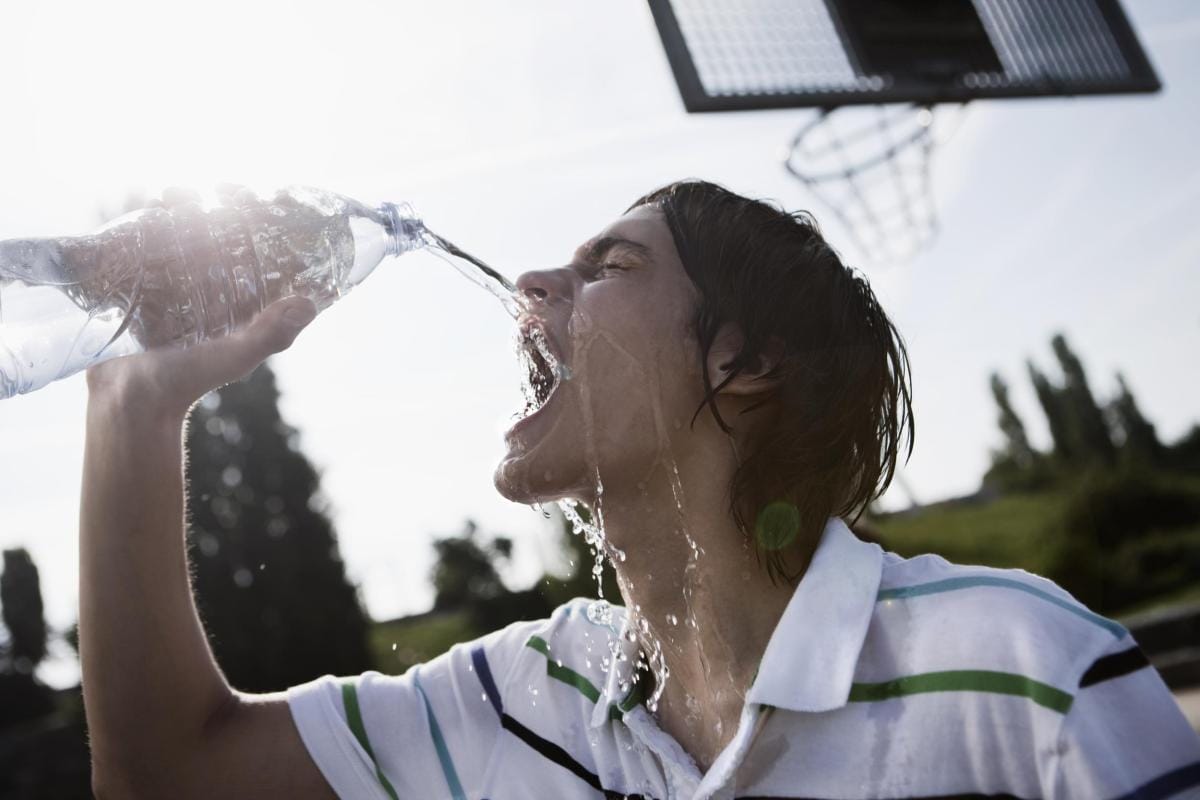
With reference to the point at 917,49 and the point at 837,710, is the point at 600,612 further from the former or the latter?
the point at 917,49

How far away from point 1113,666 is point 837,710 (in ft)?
1.37

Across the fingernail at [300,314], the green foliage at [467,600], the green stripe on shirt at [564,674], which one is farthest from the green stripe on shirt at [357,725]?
the green foliage at [467,600]

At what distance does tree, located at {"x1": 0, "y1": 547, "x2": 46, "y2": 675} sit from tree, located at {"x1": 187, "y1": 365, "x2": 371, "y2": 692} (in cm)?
581

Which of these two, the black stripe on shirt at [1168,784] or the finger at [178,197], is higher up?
the finger at [178,197]

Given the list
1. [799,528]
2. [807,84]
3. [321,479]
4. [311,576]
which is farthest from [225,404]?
[799,528]

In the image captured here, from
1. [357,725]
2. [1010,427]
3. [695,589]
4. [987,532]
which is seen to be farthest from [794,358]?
[1010,427]

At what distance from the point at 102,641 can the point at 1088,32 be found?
15.2ft

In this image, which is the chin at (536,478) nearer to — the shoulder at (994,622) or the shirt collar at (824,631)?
the shirt collar at (824,631)

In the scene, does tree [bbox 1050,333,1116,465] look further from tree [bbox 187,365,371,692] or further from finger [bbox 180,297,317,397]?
finger [bbox 180,297,317,397]

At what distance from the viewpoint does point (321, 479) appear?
78.1ft

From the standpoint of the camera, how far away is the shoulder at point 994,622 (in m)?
1.38

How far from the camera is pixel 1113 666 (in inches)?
53.2

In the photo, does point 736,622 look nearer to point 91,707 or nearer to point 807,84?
point 91,707

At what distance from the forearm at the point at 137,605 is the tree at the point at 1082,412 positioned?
145ft
